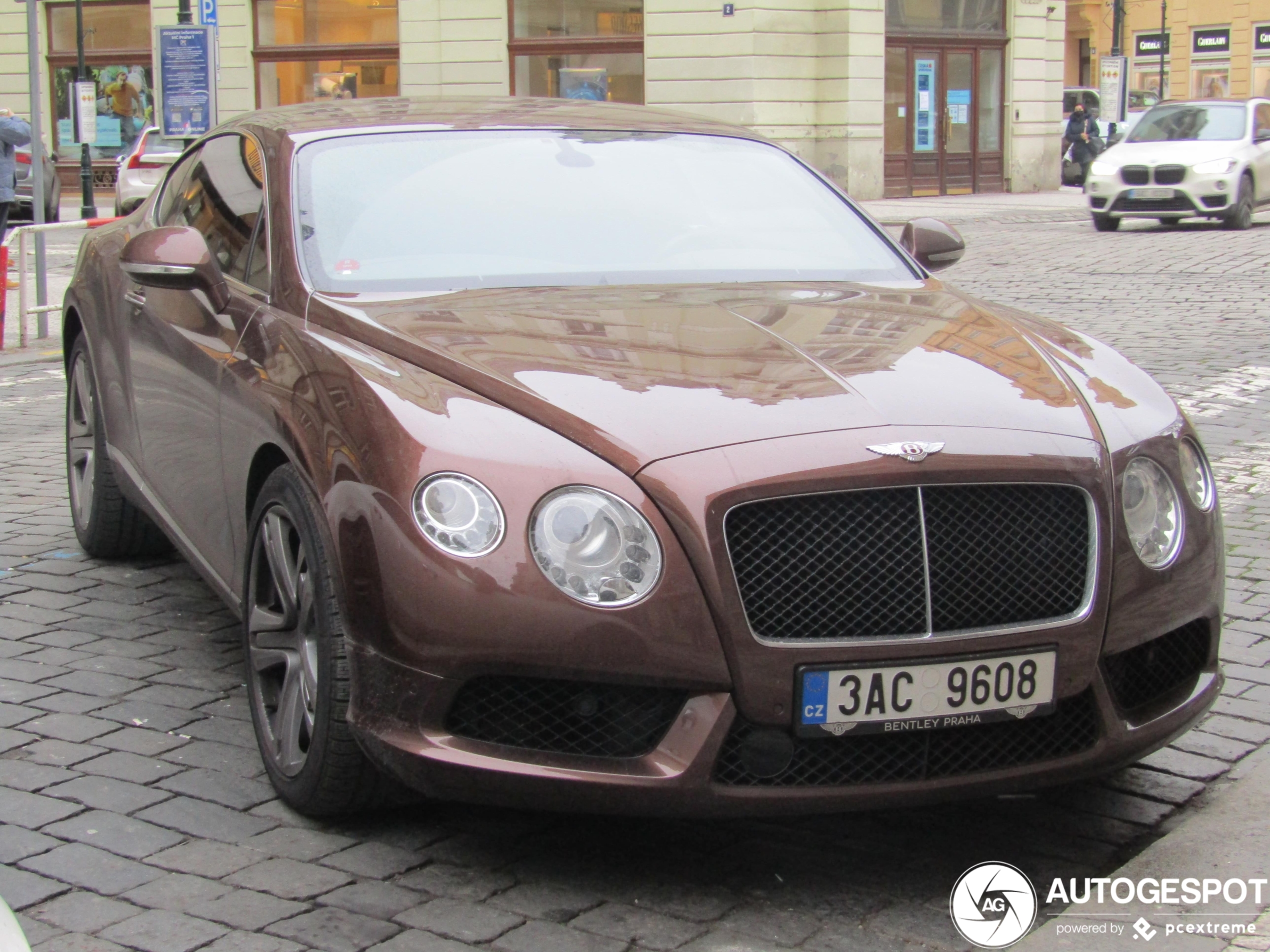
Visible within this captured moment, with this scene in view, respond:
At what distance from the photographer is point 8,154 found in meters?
15.3

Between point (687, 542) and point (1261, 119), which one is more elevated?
point (1261, 119)

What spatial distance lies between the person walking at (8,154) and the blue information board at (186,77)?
4.26 ft

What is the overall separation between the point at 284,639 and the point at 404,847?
523mm

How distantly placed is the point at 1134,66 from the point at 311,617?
192 feet

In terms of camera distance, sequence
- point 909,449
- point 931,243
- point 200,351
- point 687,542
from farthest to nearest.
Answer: point 931,243
point 200,351
point 909,449
point 687,542

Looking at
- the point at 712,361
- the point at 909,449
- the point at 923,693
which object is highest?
the point at 712,361

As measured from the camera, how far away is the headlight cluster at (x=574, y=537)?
→ 297cm

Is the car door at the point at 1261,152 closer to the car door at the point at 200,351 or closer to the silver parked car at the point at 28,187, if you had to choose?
the silver parked car at the point at 28,187

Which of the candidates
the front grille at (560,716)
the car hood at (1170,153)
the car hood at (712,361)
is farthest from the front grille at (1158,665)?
the car hood at (1170,153)

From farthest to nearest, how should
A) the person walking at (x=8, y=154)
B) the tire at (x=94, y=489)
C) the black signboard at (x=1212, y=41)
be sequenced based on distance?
the black signboard at (x=1212, y=41)
the person walking at (x=8, y=154)
the tire at (x=94, y=489)

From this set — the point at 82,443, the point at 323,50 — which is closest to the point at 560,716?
the point at 82,443

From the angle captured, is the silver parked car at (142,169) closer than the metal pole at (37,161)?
No

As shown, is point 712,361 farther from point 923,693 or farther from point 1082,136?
point 1082,136

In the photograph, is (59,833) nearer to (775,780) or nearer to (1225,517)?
(775,780)
